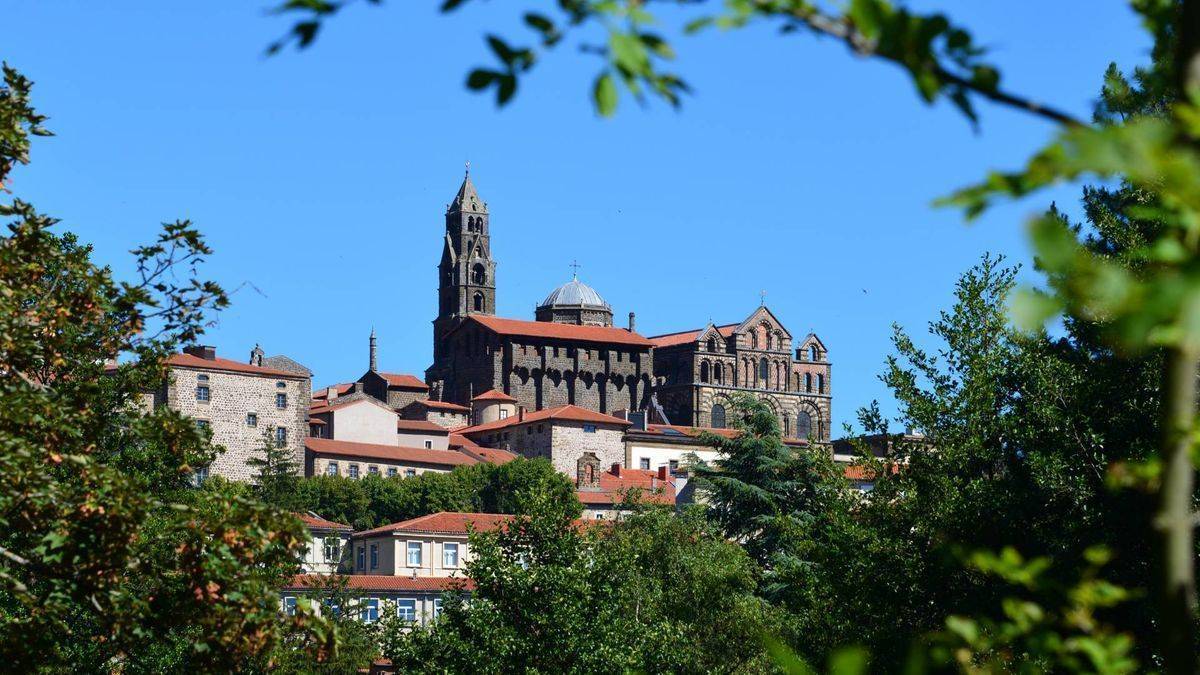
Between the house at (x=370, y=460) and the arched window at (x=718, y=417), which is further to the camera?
the arched window at (x=718, y=417)

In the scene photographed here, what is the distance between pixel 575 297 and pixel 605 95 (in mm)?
144853

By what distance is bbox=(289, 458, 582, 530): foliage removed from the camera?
93188 millimetres

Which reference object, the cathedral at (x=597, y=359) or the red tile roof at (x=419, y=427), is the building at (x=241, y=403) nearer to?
the red tile roof at (x=419, y=427)

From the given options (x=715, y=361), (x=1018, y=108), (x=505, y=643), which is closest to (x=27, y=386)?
(x=1018, y=108)

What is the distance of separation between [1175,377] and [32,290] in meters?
10.3

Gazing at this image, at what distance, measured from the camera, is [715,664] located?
4228 centimetres

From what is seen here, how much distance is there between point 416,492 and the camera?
96125 millimetres

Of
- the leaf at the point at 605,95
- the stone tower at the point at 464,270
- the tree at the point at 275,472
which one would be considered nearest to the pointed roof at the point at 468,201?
the stone tower at the point at 464,270

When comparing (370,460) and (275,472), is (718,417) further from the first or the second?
(275,472)

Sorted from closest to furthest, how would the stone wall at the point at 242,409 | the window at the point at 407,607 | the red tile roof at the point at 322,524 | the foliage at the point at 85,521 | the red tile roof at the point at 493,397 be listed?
the foliage at the point at 85,521, the window at the point at 407,607, the red tile roof at the point at 322,524, the stone wall at the point at 242,409, the red tile roof at the point at 493,397

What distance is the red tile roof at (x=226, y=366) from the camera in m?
95.1

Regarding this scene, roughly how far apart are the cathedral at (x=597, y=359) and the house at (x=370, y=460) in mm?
20064

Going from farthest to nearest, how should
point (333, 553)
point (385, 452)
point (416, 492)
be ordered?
point (385, 452) < point (416, 492) < point (333, 553)

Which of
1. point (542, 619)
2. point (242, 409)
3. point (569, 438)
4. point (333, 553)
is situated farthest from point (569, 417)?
point (542, 619)
